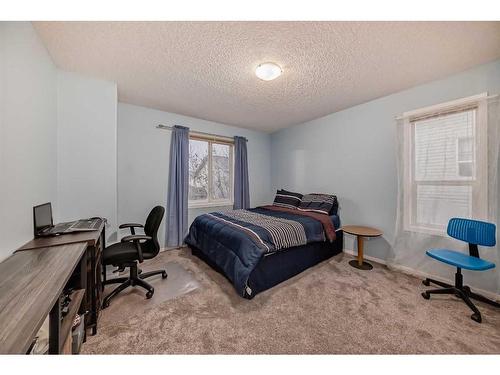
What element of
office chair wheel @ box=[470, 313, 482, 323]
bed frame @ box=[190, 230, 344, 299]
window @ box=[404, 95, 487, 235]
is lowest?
office chair wheel @ box=[470, 313, 482, 323]

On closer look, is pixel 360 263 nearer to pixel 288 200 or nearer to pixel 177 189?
pixel 288 200

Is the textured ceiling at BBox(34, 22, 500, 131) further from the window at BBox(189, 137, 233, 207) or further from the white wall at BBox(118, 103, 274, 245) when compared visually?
the window at BBox(189, 137, 233, 207)

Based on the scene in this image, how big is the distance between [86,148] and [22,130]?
2.71 feet

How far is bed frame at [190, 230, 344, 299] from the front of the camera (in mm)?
1973

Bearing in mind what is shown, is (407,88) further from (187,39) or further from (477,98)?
(187,39)

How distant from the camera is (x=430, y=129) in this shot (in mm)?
2289

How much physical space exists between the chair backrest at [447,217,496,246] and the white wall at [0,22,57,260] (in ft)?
12.6

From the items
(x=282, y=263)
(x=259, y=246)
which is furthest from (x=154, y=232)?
(x=282, y=263)

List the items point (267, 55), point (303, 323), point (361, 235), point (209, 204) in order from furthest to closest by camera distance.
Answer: point (209, 204), point (361, 235), point (267, 55), point (303, 323)

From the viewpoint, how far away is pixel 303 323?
1.57 meters

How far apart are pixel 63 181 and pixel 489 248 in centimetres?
465

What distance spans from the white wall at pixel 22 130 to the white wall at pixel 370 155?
12.4ft

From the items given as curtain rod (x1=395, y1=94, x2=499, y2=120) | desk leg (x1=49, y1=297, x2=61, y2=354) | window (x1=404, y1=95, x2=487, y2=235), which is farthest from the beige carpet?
curtain rod (x1=395, y1=94, x2=499, y2=120)

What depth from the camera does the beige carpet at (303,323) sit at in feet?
4.39
